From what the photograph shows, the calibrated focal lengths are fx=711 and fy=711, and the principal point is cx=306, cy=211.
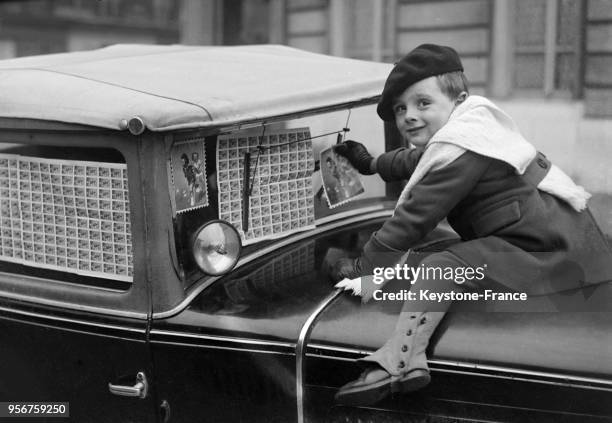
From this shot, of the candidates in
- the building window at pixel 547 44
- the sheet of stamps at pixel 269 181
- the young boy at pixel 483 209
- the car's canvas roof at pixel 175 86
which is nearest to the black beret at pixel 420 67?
the young boy at pixel 483 209

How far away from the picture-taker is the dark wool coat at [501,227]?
1601mm

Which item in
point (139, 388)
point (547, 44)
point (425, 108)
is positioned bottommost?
point (139, 388)

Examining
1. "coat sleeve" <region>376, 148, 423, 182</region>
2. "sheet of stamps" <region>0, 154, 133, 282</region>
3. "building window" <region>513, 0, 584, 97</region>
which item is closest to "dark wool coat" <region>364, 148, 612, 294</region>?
"coat sleeve" <region>376, 148, 423, 182</region>

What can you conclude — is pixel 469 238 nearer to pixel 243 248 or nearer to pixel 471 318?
pixel 471 318

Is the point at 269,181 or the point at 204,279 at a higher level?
the point at 269,181

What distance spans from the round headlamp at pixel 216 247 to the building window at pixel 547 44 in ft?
8.36

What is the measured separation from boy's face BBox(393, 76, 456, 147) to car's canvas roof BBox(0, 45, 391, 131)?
0.27 metres

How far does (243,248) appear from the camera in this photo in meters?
1.90

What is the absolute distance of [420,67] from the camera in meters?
1.75

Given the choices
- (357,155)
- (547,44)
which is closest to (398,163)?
(357,155)

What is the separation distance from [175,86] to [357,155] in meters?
0.64

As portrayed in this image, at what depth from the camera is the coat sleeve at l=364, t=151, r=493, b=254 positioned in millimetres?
1603

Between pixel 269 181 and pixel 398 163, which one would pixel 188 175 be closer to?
pixel 269 181

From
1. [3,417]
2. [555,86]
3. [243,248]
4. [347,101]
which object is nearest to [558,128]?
[555,86]
